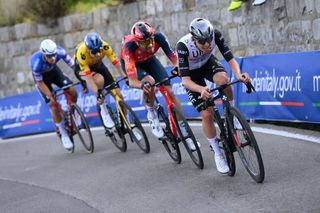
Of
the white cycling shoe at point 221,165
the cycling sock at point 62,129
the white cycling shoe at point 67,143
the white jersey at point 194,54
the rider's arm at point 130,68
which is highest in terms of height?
the white jersey at point 194,54

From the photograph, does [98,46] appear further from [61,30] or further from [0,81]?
[0,81]

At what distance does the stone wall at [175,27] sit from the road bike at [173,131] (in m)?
4.21

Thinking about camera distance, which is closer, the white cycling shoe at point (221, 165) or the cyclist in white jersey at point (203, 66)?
the cyclist in white jersey at point (203, 66)

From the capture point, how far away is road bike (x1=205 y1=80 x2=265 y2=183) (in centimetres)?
773

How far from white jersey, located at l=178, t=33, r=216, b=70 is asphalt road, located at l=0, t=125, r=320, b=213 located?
4.64 ft

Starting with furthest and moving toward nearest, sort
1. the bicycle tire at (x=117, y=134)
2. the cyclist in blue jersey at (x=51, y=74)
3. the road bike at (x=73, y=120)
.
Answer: the road bike at (x=73, y=120), the cyclist in blue jersey at (x=51, y=74), the bicycle tire at (x=117, y=134)

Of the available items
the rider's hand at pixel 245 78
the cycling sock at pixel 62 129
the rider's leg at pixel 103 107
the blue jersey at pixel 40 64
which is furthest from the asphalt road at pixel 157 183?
the blue jersey at pixel 40 64

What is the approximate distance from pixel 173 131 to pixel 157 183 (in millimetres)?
984

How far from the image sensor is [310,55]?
11.1 metres

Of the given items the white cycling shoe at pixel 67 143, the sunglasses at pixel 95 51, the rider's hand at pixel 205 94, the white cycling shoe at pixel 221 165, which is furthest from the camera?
the white cycling shoe at pixel 67 143

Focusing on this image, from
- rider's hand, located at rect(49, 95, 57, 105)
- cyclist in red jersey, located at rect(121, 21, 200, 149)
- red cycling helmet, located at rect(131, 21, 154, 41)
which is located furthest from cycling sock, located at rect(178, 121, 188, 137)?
rider's hand, located at rect(49, 95, 57, 105)

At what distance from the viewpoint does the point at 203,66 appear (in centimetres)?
887

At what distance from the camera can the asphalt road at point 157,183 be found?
7.47 meters

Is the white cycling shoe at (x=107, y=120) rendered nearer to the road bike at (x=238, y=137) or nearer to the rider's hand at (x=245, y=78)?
the road bike at (x=238, y=137)
